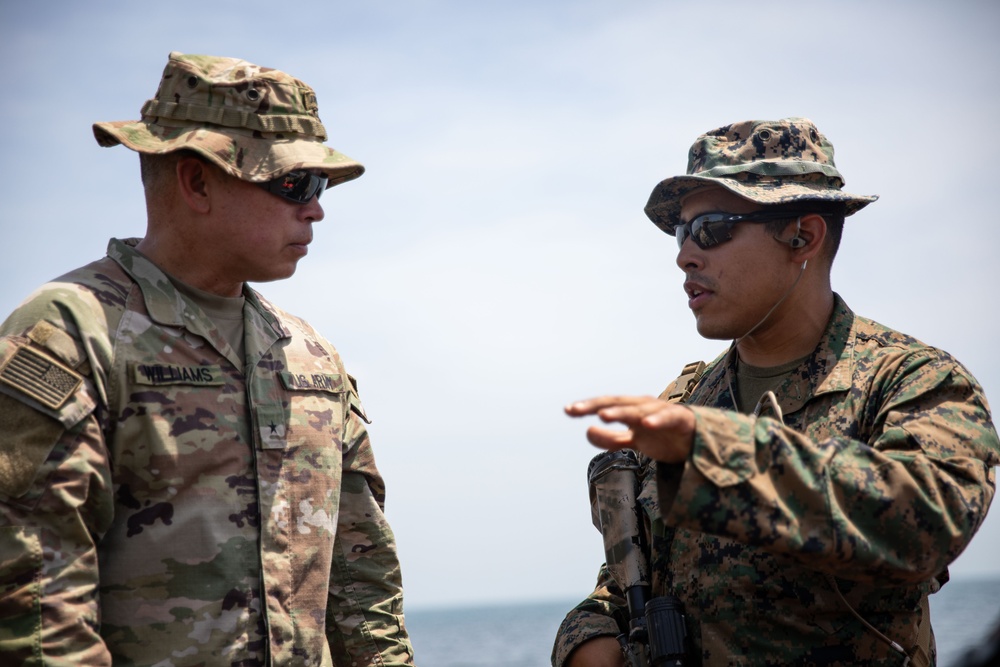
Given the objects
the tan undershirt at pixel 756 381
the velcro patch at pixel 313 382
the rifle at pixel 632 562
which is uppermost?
the velcro patch at pixel 313 382

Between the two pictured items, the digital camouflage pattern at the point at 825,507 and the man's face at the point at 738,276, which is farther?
the man's face at the point at 738,276

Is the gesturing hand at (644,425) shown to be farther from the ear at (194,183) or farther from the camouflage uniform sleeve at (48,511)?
the ear at (194,183)

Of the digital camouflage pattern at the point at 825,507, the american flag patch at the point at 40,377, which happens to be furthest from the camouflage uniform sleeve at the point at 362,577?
the american flag patch at the point at 40,377

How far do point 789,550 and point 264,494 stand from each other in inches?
75.6

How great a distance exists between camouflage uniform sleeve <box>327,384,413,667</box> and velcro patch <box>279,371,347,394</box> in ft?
0.55

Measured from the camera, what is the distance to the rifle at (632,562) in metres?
4.28

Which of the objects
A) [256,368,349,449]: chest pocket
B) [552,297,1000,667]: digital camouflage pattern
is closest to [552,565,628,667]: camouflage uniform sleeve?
[552,297,1000,667]: digital camouflage pattern

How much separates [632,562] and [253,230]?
2.09 m

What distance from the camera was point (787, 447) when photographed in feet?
10.9

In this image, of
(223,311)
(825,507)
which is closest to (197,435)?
(223,311)

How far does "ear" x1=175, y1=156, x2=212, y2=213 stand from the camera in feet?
13.8

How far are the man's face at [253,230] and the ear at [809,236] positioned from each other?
2058mm

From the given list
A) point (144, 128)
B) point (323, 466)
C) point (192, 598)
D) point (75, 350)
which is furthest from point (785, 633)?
point (144, 128)

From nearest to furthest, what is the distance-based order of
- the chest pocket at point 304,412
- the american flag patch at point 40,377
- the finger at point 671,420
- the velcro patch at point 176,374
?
the finger at point 671,420 → the american flag patch at point 40,377 → the velcro patch at point 176,374 → the chest pocket at point 304,412
